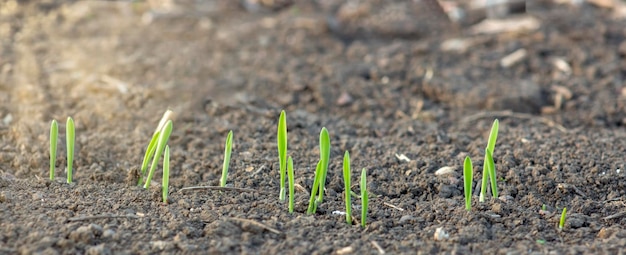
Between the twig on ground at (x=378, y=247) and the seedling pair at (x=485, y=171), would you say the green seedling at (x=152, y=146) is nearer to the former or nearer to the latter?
the twig on ground at (x=378, y=247)

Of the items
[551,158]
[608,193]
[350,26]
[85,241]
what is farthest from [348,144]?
[350,26]

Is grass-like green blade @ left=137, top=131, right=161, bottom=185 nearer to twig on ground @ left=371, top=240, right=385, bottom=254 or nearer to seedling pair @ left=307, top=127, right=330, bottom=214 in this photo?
seedling pair @ left=307, top=127, right=330, bottom=214

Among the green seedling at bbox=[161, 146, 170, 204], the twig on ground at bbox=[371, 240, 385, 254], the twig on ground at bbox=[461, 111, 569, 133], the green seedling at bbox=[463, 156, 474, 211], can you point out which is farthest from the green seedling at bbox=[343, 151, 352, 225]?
the twig on ground at bbox=[461, 111, 569, 133]

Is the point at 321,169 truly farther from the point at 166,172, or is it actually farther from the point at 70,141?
the point at 70,141

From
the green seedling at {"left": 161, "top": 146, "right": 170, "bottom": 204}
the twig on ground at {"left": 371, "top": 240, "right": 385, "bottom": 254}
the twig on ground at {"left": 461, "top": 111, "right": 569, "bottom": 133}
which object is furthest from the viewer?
the twig on ground at {"left": 461, "top": 111, "right": 569, "bottom": 133}

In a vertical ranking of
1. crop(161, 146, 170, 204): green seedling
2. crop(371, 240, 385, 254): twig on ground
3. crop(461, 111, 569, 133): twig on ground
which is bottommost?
crop(371, 240, 385, 254): twig on ground

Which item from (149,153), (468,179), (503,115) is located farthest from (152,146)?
(503,115)

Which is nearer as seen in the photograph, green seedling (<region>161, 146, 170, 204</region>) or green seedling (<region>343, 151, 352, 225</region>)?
green seedling (<region>343, 151, 352, 225</region>)
